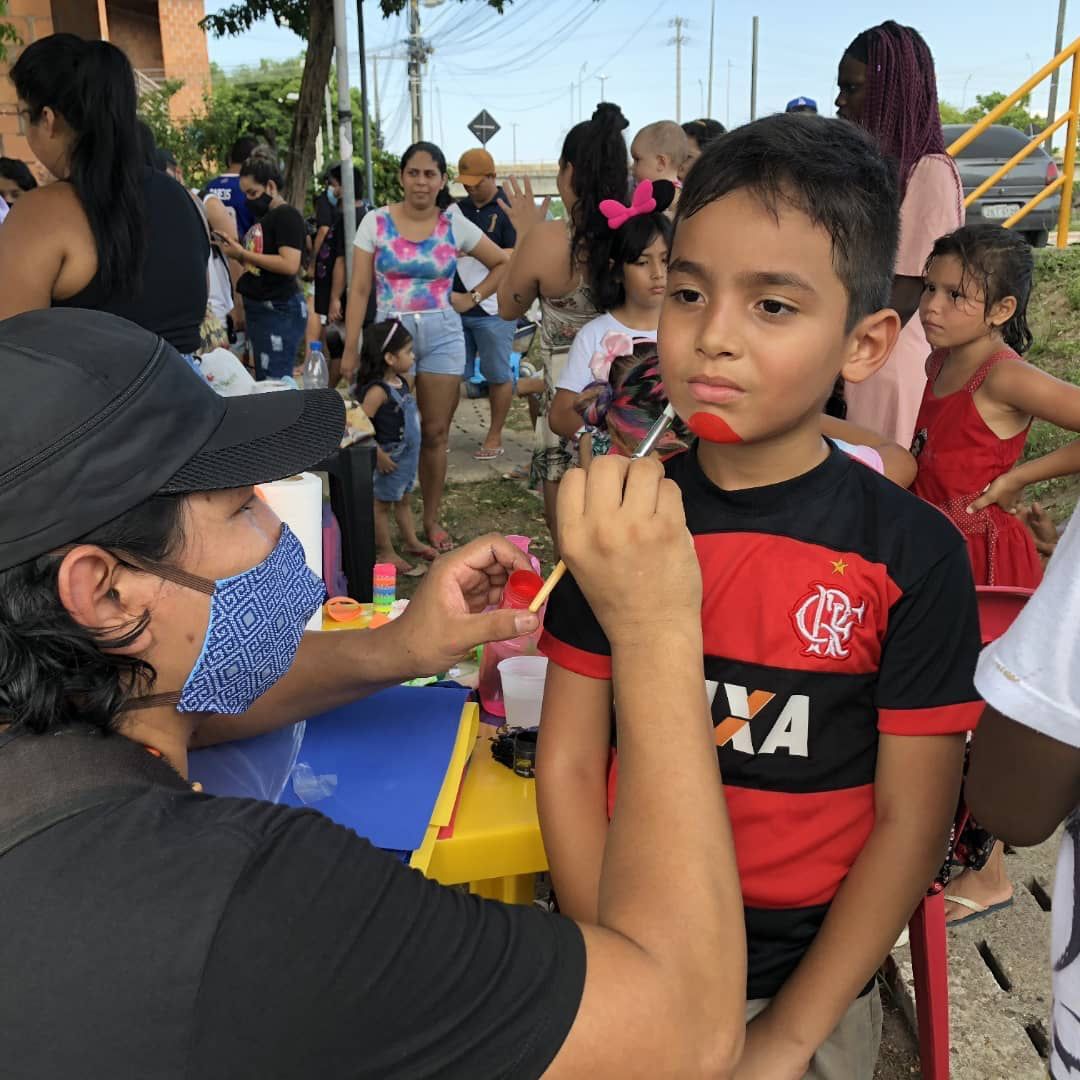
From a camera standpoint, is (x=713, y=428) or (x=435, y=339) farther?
(x=435, y=339)

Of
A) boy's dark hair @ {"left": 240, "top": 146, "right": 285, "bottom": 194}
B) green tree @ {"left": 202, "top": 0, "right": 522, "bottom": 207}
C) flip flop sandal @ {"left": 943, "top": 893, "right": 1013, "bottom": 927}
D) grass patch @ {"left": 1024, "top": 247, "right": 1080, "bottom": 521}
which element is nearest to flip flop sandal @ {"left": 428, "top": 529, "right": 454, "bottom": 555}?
grass patch @ {"left": 1024, "top": 247, "right": 1080, "bottom": 521}

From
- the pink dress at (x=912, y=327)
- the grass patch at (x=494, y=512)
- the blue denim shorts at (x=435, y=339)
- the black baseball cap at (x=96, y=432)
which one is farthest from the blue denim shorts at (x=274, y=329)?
the black baseball cap at (x=96, y=432)

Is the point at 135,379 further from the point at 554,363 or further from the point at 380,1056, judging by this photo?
the point at 554,363

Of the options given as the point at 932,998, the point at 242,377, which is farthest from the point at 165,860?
the point at 242,377

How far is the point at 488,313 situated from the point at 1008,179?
21.9ft

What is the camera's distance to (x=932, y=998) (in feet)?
5.79

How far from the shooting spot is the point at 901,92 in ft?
10.2

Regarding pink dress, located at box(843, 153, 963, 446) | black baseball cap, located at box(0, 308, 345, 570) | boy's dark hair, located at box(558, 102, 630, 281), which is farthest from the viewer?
boy's dark hair, located at box(558, 102, 630, 281)

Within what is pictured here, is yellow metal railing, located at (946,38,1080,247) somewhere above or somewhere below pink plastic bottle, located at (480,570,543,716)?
above

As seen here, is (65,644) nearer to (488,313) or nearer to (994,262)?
(994,262)

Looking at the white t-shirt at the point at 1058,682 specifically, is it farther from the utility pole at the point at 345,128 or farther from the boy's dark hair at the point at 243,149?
the boy's dark hair at the point at 243,149

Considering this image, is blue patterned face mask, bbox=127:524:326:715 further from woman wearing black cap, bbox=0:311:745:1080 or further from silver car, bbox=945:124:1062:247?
silver car, bbox=945:124:1062:247

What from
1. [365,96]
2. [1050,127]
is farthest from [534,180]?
[1050,127]

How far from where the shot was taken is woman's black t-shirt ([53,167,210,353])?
2.79 metres
